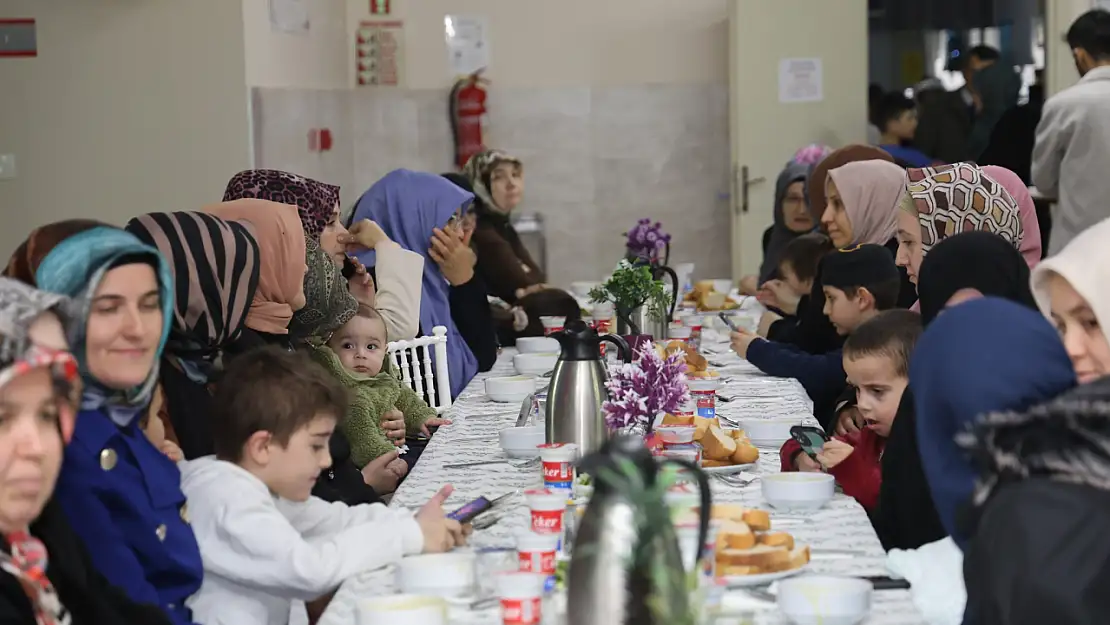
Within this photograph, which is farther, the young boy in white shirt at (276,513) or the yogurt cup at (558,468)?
the yogurt cup at (558,468)

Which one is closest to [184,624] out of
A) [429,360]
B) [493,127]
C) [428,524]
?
[428,524]

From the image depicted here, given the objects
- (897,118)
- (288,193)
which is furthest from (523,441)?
(897,118)

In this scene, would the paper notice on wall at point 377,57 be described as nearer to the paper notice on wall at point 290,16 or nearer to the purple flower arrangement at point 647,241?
the paper notice on wall at point 290,16

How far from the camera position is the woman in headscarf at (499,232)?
631cm

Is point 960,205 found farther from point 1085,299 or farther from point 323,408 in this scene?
point 323,408

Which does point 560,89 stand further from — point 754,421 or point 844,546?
point 844,546

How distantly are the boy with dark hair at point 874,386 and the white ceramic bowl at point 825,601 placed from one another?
1.03m

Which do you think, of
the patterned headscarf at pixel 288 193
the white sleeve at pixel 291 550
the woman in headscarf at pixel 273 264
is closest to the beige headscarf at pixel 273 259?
the woman in headscarf at pixel 273 264

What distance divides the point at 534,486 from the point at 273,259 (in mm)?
890

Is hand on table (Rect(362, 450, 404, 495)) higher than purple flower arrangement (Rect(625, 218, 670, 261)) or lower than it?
lower

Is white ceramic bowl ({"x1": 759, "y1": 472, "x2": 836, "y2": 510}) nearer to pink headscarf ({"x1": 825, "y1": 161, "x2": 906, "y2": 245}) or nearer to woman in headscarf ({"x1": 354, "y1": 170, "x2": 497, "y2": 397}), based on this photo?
pink headscarf ({"x1": 825, "y1": 161, "x2": 906, "y2": 245})

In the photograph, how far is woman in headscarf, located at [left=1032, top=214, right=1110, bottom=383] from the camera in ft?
5.76

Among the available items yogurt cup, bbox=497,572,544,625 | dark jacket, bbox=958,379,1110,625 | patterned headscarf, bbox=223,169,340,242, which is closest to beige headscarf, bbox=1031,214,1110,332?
dark jacket, bbox=958,379,1110,625

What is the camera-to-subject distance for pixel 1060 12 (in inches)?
307
